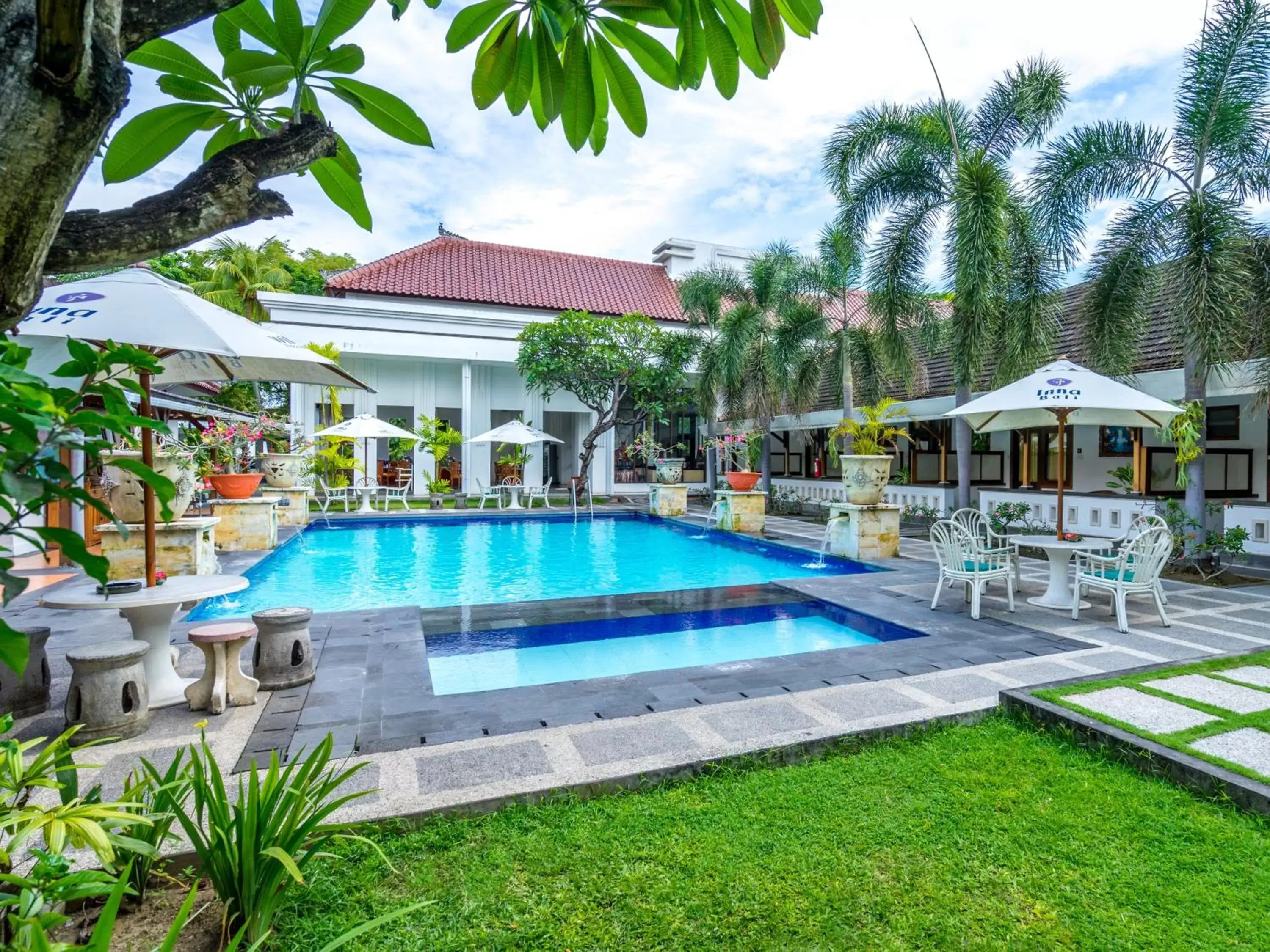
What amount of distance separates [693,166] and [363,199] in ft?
14.7

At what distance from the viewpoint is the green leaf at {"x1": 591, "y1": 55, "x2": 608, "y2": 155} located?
1.86 m

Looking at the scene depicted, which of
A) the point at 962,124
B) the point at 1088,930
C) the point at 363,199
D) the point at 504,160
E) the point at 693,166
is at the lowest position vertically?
the point at 1088,930

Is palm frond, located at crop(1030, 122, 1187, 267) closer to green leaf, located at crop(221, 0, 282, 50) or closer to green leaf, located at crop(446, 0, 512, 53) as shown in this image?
green leaf, located at crop(446, 0, 512, 53)

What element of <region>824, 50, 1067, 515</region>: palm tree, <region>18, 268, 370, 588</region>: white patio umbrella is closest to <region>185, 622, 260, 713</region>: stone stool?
<region>18, 268, 370, 588</region>: white patio umbrella

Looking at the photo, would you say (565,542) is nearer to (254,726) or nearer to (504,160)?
(254,726)

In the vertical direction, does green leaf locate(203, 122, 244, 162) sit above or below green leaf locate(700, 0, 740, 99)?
below

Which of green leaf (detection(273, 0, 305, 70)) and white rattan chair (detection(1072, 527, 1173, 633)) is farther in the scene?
white rattan chair (detection(1072, 527, 1173, 633))

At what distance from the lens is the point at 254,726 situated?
4.09 meters

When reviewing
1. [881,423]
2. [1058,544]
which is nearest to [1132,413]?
[1058,544]

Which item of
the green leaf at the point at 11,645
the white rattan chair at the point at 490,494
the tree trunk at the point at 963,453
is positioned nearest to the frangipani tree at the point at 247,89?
the green leaf at the point at 11,645

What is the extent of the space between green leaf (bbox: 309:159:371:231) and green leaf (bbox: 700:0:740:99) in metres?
0.96

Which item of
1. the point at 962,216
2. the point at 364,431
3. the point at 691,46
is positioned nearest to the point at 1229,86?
the point at 962,216

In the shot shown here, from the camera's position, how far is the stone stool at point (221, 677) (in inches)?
169

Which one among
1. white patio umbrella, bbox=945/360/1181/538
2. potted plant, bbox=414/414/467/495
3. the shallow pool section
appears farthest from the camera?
potted plant, bbox=414/414/467/495
